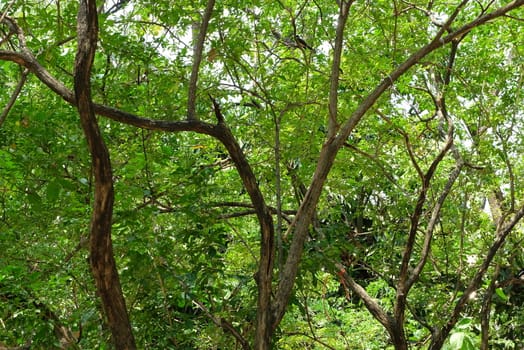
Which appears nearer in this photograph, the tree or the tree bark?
the tree bark

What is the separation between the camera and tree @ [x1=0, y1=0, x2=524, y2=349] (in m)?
2.87

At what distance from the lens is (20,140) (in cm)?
331

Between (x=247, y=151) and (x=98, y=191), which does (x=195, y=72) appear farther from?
(x=247, y=151)

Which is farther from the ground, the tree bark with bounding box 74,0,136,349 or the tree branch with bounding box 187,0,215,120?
the tree branch with bounding box 187,0,215,120

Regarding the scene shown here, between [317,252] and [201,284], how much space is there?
625 millimetres

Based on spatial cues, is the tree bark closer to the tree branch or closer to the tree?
the tree

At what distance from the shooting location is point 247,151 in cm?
432

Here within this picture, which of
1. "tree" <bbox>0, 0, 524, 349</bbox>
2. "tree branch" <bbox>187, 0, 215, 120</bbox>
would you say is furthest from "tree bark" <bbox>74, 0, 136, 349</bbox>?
"tree branch" <bbox>187, 0, 215, 120</bbox>

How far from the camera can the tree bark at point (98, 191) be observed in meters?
2.17

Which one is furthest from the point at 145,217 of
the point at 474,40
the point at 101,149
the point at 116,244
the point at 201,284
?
the point at 474,40

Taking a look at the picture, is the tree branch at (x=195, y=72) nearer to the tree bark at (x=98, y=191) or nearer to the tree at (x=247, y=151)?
the tree at (x=247, y=151)

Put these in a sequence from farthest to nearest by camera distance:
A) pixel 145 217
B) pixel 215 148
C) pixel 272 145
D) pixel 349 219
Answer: pixel 349 219
pixel 215 148
pixel 272 145
pixel 145 217

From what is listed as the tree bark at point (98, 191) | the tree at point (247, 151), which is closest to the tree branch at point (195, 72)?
the tree at point (247, 151)

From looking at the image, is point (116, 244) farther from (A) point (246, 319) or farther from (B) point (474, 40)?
(B) point (474, 40)
